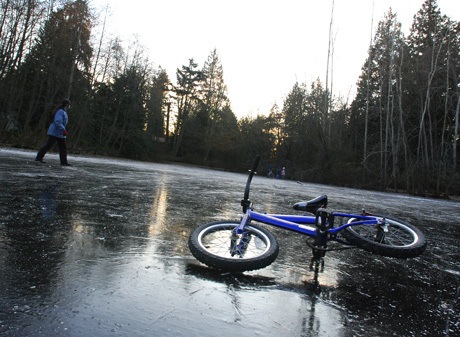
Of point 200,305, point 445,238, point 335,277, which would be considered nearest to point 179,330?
point 200,305

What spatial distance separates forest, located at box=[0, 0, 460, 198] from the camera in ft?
76.6

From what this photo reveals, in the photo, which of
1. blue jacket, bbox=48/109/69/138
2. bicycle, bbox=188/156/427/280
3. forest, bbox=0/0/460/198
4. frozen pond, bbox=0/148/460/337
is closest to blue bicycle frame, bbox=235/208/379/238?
bicycle, bbox=188/156/427/280

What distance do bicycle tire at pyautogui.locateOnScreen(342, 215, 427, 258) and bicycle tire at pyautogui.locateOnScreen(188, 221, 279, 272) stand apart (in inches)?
34.9

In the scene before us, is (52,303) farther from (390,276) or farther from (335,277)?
(390,276)

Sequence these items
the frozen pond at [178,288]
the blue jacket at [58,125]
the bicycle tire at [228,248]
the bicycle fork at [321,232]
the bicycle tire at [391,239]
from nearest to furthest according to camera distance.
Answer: the frozen pond at [178,288] → the bicycle tire at [228,248] → the bicycle fork at [321,232] → the bicycle tire at [391,239] → the blue jacket at [58,125]

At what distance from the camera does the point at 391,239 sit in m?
3.54

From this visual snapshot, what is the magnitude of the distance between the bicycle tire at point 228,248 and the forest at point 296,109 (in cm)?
2199

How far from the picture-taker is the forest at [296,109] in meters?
23.4

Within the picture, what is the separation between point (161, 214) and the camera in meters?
4.73

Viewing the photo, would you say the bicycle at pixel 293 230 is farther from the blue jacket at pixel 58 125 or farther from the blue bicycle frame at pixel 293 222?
the blue jacket at pixel 58 125

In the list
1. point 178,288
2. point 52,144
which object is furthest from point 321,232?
point 52,144

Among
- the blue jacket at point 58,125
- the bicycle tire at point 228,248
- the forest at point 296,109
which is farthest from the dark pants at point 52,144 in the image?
the forest at point 296,109

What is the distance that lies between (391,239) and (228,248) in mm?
1862

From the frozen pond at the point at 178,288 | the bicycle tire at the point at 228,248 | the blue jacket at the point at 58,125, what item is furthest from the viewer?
the blue jacket at the point at 58,125
